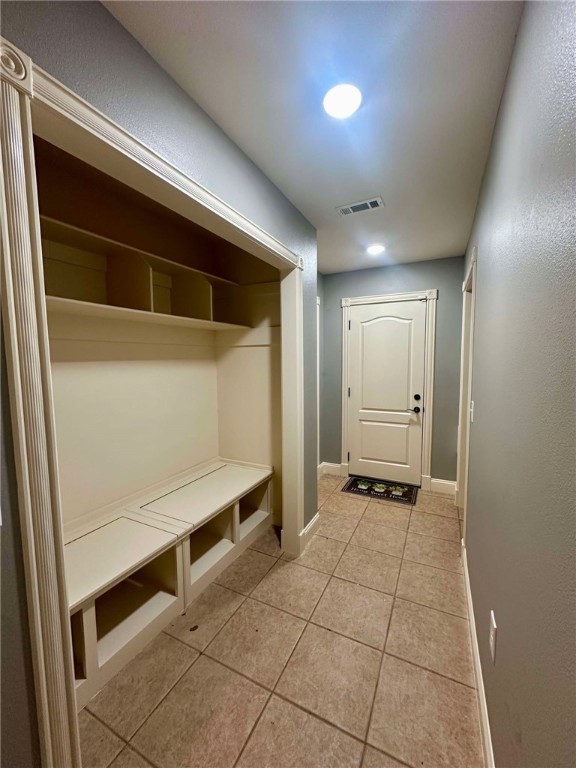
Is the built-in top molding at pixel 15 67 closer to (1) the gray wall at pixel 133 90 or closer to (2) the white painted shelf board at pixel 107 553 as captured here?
(1) the gray wall at pixel 133 90

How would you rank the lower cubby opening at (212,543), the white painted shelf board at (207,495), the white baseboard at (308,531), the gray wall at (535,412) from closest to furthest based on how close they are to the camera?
the gray wall at (535,412)
the white painted shelf board at (207,495)
the lower cubby opening at (212,543)
the white baseboard at (308,531)

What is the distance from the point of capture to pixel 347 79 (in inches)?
47.4

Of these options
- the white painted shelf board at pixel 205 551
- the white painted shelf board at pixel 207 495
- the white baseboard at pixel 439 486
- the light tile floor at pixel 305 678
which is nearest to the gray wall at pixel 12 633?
the light tile floor at pixel 305 678

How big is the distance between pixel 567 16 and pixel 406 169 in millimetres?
1258

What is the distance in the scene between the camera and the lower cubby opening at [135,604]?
60.4 inches

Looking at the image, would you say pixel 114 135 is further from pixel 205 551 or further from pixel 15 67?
pixel 205 551

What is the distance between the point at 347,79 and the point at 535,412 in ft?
4.58

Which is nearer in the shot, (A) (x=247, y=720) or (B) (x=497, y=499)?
(B) (x=497, y=499)

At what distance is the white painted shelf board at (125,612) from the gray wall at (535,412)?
5.20ft

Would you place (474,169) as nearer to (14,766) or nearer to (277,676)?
(277,676)

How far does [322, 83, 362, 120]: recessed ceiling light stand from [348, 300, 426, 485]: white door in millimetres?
2381

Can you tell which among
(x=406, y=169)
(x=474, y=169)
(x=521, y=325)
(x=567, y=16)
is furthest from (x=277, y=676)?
(x=474, y=169)

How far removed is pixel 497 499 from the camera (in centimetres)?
115

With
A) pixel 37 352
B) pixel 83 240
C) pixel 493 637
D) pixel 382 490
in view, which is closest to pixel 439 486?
pixel 382 490
